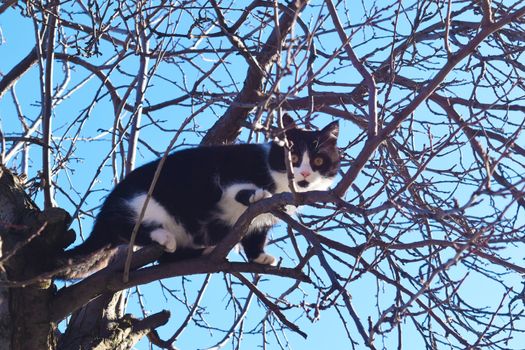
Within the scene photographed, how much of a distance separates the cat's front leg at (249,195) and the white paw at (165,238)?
19.0 inches

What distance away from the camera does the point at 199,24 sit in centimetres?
447

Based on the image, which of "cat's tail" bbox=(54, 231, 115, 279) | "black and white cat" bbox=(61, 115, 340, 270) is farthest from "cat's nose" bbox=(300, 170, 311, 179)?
"cat's tail" bbox=(54, 231, 115, 279)

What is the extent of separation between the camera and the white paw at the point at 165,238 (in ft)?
14.5

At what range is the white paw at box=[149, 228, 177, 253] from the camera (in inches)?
175

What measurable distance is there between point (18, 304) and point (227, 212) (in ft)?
4.90

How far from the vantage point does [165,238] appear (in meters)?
4.45

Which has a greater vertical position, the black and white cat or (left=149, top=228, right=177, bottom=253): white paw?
the black and white cat

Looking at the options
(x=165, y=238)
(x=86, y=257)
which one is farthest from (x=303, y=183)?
(x=86, y=257)

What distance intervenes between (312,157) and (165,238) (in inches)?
→ 45.3

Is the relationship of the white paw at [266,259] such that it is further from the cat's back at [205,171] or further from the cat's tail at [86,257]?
the cat's tail at [86,257]

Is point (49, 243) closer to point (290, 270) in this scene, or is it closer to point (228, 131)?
point (290, 270)

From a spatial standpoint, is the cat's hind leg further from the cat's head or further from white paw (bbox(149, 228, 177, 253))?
white paw (bbox(149, 228, 177, 253))

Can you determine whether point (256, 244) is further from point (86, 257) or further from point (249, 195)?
point (86, 257)

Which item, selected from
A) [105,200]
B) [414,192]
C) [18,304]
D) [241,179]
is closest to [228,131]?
[241,179]
